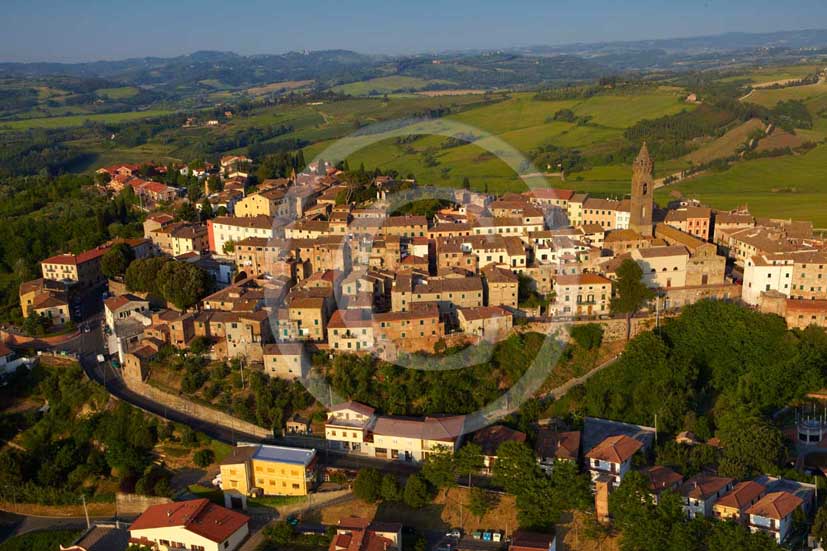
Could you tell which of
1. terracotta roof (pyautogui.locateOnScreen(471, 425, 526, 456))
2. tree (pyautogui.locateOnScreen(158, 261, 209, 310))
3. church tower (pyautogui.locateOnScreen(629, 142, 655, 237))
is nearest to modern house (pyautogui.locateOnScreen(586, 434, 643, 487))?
terracotta roof (pyautogui.locateOnScreen(471, 425, 526, 456))

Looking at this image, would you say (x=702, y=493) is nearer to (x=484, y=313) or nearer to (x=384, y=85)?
(x=484, y=313)

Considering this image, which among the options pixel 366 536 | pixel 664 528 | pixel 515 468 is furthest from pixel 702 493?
pixel 366 536

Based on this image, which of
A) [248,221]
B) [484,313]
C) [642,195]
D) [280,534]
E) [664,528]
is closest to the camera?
[664,528]

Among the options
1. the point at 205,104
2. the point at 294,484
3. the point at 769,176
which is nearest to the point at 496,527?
the point at 294,484

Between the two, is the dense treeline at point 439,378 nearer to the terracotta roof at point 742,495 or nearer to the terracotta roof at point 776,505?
the terracotta roof at point 742,495

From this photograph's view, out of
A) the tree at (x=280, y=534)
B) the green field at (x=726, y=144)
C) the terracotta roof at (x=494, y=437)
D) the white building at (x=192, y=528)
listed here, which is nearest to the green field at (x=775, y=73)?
the green field at (x=726, y=144)
